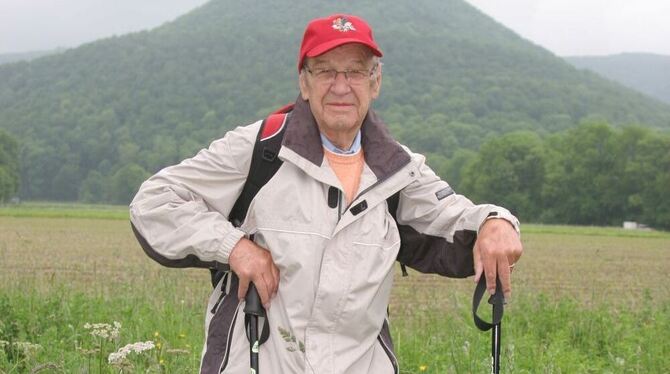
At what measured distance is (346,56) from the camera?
2752 millimetres

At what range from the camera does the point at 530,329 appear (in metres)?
6.51

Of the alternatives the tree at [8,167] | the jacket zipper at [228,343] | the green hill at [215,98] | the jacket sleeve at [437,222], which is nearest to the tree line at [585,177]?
the green hill at [215,98]

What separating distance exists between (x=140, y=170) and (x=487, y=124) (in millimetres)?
45309

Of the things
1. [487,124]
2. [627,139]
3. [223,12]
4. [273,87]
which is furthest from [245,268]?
[223,12]

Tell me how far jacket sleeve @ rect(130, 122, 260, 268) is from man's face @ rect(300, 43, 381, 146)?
0.23 metres

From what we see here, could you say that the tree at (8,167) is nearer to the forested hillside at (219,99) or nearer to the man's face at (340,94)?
the forested hillside at (219,99)

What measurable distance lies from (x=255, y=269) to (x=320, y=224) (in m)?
0.25

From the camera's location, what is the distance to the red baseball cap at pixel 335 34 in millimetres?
2652

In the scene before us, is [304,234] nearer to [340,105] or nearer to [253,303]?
[253,303]

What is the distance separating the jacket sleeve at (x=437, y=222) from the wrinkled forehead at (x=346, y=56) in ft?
1.26

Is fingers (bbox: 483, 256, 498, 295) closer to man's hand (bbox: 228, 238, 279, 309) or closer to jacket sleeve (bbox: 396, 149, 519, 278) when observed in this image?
jacket sleeve (bbox: 396, 149, 519, 278)

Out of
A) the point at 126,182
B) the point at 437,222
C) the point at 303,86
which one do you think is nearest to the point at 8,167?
the point at 126,182

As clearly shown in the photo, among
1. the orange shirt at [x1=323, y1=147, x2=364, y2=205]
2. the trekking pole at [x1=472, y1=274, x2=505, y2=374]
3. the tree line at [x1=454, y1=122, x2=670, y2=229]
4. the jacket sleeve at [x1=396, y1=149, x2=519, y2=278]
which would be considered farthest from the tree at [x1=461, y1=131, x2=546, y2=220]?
the orange shirt at [x1=323, y1=147, x2=364, y2=205]

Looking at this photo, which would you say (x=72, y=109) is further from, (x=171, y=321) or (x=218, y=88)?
(x=171, y=321)
